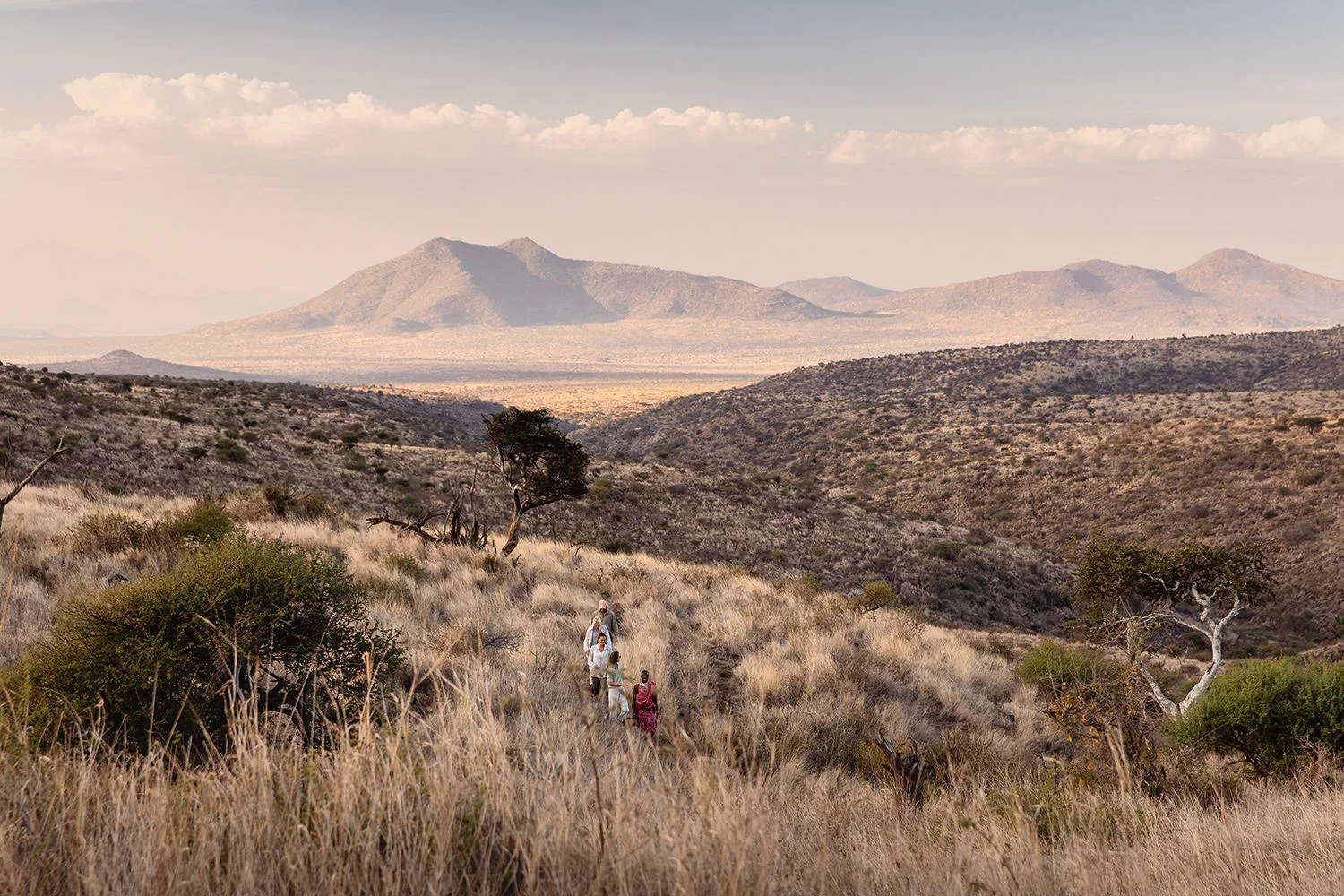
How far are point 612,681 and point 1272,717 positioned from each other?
856cm

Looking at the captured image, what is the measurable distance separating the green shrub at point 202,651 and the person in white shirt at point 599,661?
3.07 metres

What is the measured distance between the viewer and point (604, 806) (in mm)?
3326

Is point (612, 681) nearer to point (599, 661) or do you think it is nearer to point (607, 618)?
point (599, 661)

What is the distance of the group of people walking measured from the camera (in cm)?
813

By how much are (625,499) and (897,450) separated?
3017 centimetres

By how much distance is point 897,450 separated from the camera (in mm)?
59969

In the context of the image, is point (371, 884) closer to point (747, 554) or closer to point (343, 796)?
point (343, 796)

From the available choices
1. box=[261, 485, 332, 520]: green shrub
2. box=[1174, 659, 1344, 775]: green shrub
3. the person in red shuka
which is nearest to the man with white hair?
the person in red shuka

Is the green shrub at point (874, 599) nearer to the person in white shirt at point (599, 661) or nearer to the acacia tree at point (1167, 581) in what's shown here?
the acacia tree at point (1167, 581)

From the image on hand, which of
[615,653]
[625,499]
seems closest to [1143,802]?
[615,653]

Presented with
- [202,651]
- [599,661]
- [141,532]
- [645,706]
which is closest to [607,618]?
[599,661]

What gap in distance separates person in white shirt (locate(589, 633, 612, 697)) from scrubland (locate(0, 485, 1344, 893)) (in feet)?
1.08

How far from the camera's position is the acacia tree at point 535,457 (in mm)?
20531

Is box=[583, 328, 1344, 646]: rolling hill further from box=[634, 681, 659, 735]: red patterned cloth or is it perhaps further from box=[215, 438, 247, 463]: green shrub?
box=[215, 438, 247, 463]: green shrub
